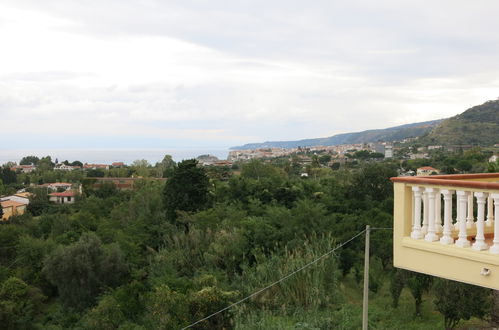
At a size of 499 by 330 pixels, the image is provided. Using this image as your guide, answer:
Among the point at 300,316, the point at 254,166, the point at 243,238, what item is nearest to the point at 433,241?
the point at 300,316

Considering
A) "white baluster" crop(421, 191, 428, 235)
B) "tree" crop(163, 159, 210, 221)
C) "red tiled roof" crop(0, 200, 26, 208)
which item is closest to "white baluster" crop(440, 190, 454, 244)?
"white baluster" crop(421, 191, 428, 235)

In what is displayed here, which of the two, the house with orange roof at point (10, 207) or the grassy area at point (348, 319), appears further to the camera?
the house with orange roof at point (10, 207)

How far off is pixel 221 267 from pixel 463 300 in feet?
20.5

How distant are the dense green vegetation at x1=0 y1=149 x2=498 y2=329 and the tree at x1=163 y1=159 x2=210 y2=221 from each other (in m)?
0.04

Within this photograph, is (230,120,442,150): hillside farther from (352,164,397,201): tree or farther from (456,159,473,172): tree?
(352,164,397,201): tree

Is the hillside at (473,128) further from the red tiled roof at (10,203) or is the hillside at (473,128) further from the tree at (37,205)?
the red tiled roof at (10,203)

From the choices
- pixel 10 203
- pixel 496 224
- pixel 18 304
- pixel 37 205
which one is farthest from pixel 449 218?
pixel 10 203

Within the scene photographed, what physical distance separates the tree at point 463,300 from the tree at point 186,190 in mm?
10414

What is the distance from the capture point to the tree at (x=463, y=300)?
9.06m

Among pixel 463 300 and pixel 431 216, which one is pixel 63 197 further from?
pixel 431 216

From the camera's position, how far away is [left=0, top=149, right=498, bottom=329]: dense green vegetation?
30.8 ft

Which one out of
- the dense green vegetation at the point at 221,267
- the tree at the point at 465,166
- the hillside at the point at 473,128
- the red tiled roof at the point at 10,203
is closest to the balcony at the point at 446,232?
the dense green vegetation at the point at 221,267

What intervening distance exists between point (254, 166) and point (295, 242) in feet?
66.9

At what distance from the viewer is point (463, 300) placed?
29.8ft
